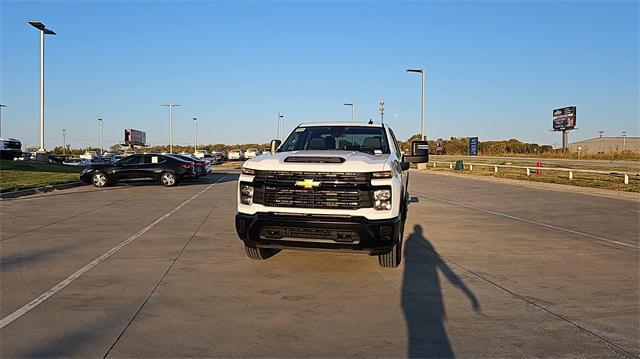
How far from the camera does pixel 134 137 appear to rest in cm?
8131

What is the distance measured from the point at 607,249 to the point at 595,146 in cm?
10311

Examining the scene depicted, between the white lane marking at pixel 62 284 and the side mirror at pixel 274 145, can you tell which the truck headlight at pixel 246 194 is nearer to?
the side mirror at pixel 274 145

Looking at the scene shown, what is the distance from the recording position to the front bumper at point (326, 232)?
19.8 ft

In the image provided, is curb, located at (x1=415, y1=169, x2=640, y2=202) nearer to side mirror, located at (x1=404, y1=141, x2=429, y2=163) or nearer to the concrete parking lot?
the concrete parking lot

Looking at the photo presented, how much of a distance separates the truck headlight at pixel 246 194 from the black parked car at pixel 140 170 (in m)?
16.4

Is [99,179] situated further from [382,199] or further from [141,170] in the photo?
[382,199]

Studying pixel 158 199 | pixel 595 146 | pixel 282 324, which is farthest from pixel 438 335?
pixel 595 146

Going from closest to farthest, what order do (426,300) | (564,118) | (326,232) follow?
(426,300), (326,232), (564,118)

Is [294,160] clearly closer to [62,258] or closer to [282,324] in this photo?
[282,324]

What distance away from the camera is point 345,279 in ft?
21.4

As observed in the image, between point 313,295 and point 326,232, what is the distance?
75cm

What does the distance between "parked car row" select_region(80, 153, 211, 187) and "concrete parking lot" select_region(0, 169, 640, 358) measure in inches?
449

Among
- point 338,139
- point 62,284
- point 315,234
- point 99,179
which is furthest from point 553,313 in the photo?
point 99,179

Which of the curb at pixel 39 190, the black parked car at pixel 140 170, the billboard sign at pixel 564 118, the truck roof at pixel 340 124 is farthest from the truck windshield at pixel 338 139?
the billboard sign at pixel 564 118
